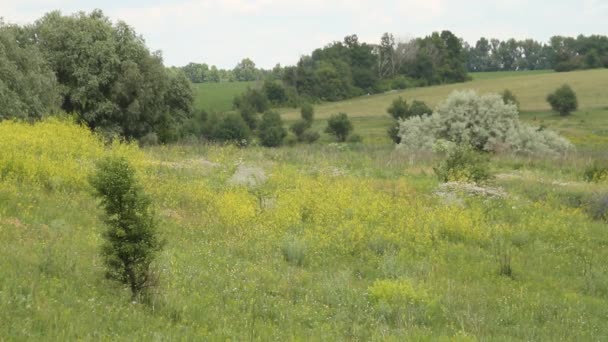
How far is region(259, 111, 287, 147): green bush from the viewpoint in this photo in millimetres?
65812

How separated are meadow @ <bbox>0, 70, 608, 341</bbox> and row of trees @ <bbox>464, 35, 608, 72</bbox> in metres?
112

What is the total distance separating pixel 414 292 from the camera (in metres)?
8.95

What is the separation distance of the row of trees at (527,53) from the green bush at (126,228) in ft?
408

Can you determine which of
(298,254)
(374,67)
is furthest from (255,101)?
(298,254)

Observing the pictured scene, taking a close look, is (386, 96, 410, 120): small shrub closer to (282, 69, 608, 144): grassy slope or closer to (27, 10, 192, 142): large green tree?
(282, 69, 608, 144): grassy slope

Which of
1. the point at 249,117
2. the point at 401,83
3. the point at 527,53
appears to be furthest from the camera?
the point at 527,53

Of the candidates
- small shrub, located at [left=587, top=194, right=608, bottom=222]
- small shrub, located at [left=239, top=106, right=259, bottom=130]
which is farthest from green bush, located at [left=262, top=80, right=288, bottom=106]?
small shrub, located at [left=587, top=194, right=608, bottom=222]

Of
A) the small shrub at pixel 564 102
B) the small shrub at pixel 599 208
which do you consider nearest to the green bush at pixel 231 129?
the small shrub at pixel 564 102

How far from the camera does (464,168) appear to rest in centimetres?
2041

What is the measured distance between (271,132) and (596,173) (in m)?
45.2

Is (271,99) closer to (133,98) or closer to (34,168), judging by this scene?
(133,98)

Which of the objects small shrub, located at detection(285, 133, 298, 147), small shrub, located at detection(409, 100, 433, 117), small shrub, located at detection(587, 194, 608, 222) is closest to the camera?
small shrub, located at detection(587, 194, 608, 222)

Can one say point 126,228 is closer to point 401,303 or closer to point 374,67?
point 401,303

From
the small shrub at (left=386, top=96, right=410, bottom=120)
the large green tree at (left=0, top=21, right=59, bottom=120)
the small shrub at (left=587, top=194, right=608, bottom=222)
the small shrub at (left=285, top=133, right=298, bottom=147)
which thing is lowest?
the small shrub at (left=285, top=133, right=298, bottom=147)
